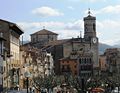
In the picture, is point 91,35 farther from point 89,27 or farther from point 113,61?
point 113,61

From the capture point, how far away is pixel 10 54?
2751 inches

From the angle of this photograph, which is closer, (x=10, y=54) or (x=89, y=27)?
(x=10, y=54)

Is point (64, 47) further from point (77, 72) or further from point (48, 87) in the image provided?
point (48, 87)

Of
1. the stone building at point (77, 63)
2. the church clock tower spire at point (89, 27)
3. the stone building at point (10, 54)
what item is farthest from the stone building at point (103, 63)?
A: the stone building at point (10, 54)

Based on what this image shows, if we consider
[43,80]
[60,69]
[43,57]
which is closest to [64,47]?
[60,69]

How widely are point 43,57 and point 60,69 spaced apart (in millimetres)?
25374

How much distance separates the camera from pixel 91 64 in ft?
501

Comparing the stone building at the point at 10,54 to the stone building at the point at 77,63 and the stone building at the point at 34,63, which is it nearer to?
the stone building at the point at 34,63

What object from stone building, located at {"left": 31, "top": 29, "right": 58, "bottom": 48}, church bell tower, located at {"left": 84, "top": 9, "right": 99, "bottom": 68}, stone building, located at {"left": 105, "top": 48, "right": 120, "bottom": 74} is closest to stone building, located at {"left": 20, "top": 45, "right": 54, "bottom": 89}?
church bell tower, located at {"left": 84, "top": 9, "right": 99, "bottom": 68}

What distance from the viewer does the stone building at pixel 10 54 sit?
66.6 meters

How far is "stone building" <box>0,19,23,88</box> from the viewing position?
66562mm

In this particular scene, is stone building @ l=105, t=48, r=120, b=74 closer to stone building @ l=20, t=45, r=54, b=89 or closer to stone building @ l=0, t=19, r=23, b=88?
stone building @ l=20, t=45, r=54, b=89

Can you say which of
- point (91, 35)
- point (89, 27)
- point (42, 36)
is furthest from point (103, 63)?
point (42, 36)

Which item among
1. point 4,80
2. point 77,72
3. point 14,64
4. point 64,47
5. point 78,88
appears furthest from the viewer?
point 64,47
